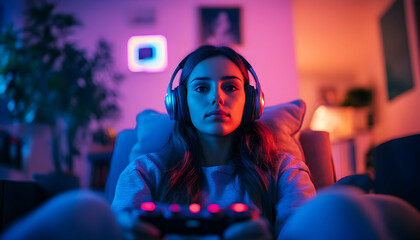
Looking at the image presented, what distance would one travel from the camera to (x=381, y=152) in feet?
4.12

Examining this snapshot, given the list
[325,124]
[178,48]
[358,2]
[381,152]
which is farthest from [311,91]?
[381,152]

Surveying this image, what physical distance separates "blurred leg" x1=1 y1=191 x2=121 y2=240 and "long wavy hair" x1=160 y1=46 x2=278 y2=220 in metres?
0.40

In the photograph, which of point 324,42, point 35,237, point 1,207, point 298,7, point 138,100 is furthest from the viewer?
point 324,42

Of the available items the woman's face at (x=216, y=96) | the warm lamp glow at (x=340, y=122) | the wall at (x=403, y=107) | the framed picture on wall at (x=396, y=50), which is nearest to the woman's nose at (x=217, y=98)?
the woman's face at (x=216, y=96)

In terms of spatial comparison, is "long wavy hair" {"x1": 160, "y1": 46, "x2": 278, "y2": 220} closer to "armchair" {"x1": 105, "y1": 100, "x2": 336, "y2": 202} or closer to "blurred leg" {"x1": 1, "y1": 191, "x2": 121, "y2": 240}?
"armchair" {"x1": 105, "y1": 100, "x2": 336, "y2": 202}

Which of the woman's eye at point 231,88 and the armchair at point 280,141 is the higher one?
the woman's eye at point 231,88

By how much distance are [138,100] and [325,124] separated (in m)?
2.69

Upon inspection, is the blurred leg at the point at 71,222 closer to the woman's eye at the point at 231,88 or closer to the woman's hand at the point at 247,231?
the woman's hand at the point at 247,231

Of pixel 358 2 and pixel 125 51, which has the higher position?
pixel 358 2

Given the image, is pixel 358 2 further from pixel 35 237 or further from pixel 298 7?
pixel 35 237

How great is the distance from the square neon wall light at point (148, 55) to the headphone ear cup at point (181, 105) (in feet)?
8.87

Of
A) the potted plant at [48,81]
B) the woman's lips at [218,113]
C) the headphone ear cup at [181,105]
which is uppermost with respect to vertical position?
the potted plant at [48,81]

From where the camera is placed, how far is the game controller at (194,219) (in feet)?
2.14

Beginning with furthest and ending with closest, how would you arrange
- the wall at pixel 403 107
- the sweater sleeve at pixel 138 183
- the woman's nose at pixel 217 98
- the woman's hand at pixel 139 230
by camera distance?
the wall at pixel 403 107, the woman's nose at pixel 217 98, the sweater sleeve at pixel 138 183, the woman's hand at pixel 139 230
